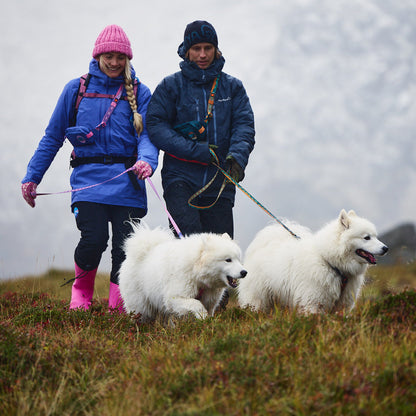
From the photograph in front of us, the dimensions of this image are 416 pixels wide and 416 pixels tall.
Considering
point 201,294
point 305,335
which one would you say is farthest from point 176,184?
point 305,335

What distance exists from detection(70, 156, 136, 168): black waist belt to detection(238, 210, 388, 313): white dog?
83.8 inches

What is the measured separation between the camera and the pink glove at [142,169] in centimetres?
586

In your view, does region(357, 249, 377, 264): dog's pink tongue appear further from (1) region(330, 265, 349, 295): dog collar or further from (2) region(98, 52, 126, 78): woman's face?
(2) region(98, 52, 126, 78): woman's face

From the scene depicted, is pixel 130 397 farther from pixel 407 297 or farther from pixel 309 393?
pixel 407 297

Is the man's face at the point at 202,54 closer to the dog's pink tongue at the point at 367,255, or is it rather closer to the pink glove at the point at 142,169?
the pink glove at the point at 142,169

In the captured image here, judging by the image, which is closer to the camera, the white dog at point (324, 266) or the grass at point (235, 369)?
the grass at point (235, 369)

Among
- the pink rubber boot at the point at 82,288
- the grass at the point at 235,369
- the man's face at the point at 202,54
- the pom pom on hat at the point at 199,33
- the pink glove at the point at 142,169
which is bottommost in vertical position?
the pink rubber boot at the point at 82,288

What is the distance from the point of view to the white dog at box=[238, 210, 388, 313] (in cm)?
550

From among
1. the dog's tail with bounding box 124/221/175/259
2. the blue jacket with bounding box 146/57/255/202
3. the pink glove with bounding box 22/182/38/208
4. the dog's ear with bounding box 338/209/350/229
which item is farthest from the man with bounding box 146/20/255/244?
the pink glove with bounding box 22/182/38/208

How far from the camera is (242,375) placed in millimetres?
3213

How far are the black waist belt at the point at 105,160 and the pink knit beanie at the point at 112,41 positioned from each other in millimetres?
1323

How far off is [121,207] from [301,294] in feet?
8.04

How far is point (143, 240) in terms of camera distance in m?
5.76

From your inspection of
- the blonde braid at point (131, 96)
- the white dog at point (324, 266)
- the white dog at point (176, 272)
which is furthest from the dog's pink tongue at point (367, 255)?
the blonde braid at point (131, 96)
